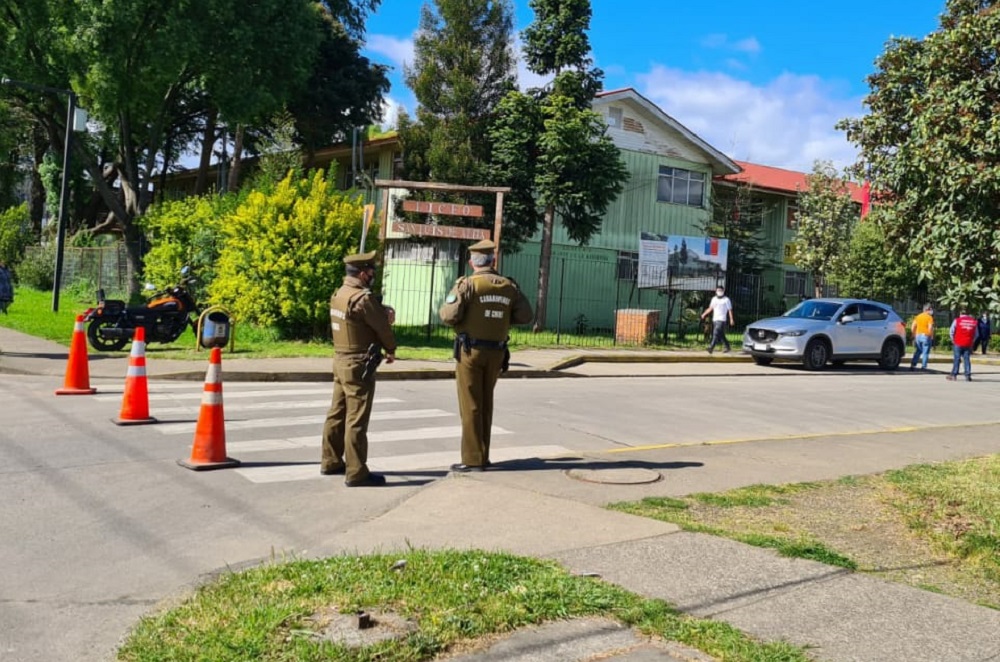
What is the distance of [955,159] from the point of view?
6.96 meters

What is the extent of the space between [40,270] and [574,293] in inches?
861

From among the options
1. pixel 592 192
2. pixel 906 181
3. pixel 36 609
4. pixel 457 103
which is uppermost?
pixel 457 103

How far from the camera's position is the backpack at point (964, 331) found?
20203 mm

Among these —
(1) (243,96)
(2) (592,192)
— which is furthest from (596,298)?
(1) (243,96)

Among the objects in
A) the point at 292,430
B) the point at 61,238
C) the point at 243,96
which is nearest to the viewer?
the point at 292,430

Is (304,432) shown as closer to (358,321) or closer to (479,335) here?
(358,321)

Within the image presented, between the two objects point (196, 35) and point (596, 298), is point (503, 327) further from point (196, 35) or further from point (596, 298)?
point (596, 298)

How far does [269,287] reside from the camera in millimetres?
18469

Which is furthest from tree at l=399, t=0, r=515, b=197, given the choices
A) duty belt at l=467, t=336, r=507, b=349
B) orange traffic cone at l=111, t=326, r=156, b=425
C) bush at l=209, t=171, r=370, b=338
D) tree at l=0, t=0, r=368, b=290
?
duty belt at l=467, t=336, r=507, b=349

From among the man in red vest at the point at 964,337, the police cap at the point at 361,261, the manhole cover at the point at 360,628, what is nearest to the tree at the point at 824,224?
the man in red vest at the point at 964,337

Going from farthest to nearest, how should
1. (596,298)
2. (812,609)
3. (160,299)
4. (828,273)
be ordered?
(828,273), (596,298), (160,299), (812,609)

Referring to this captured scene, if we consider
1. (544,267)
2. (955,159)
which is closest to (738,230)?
(544,267)

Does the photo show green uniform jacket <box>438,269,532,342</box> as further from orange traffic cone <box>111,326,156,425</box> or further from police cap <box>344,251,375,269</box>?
orange traffic cone <box>111,326,156,425</box>

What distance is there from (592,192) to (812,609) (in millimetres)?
22500
